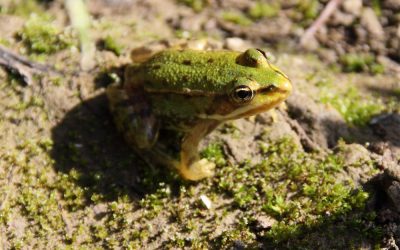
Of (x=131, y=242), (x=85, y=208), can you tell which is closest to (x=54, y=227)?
(x=85, y=208)

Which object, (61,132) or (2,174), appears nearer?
(2,174)

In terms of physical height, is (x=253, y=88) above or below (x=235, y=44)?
above

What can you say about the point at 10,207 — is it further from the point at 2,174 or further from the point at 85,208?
the point at 85,208

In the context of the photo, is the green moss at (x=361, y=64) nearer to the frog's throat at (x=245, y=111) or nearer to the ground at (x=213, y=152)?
the ground at (x=213, y=152)

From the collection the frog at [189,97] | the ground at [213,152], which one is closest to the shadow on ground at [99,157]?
the ground at [213,152]

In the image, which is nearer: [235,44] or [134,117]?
[134,117]

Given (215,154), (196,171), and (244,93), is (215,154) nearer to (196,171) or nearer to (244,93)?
(196,171)

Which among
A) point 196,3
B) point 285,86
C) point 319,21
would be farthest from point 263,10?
point 285,86
